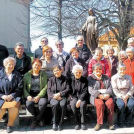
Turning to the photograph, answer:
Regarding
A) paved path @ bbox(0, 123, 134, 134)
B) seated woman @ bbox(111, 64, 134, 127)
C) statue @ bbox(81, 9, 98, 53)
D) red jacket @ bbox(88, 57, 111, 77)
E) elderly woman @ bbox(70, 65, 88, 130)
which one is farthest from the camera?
statue @ bbox(81, 9, 98, 53)

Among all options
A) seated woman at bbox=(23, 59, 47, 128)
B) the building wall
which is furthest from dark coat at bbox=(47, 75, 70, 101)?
the building wall

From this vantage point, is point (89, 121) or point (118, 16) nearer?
point (89, 121)

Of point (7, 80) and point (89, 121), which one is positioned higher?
point (7, 80)

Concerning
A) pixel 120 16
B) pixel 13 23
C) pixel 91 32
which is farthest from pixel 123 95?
pixel 13 23

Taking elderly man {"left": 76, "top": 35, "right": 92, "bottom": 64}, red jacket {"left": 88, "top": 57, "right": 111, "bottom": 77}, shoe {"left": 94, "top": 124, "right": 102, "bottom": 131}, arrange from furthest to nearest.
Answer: elderly man {"left": 76, "top": 35, "right": 92, "bottom": 64} → red jacket {"left": 88, "top": 57, "right": 111, "bottom": 77} → shoe {"left": 94, "top": 124, "right": 102, "bottom": 131}

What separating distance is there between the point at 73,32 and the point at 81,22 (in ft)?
3.76

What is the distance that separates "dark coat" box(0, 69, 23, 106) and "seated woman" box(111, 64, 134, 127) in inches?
82.5

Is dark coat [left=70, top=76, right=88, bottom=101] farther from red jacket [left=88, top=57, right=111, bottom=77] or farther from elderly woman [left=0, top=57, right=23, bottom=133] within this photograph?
elderly woman [left=0, top=57, right=23, bottom=133]

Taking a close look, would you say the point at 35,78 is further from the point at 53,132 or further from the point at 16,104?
the point at 53,132

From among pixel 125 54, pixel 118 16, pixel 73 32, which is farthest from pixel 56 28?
pixel 125 54

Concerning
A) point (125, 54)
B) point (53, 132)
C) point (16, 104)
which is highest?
point (125, 54)

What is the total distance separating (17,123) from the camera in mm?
5695

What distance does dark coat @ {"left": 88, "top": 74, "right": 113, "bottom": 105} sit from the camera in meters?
5.52

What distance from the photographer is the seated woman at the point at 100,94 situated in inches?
210
